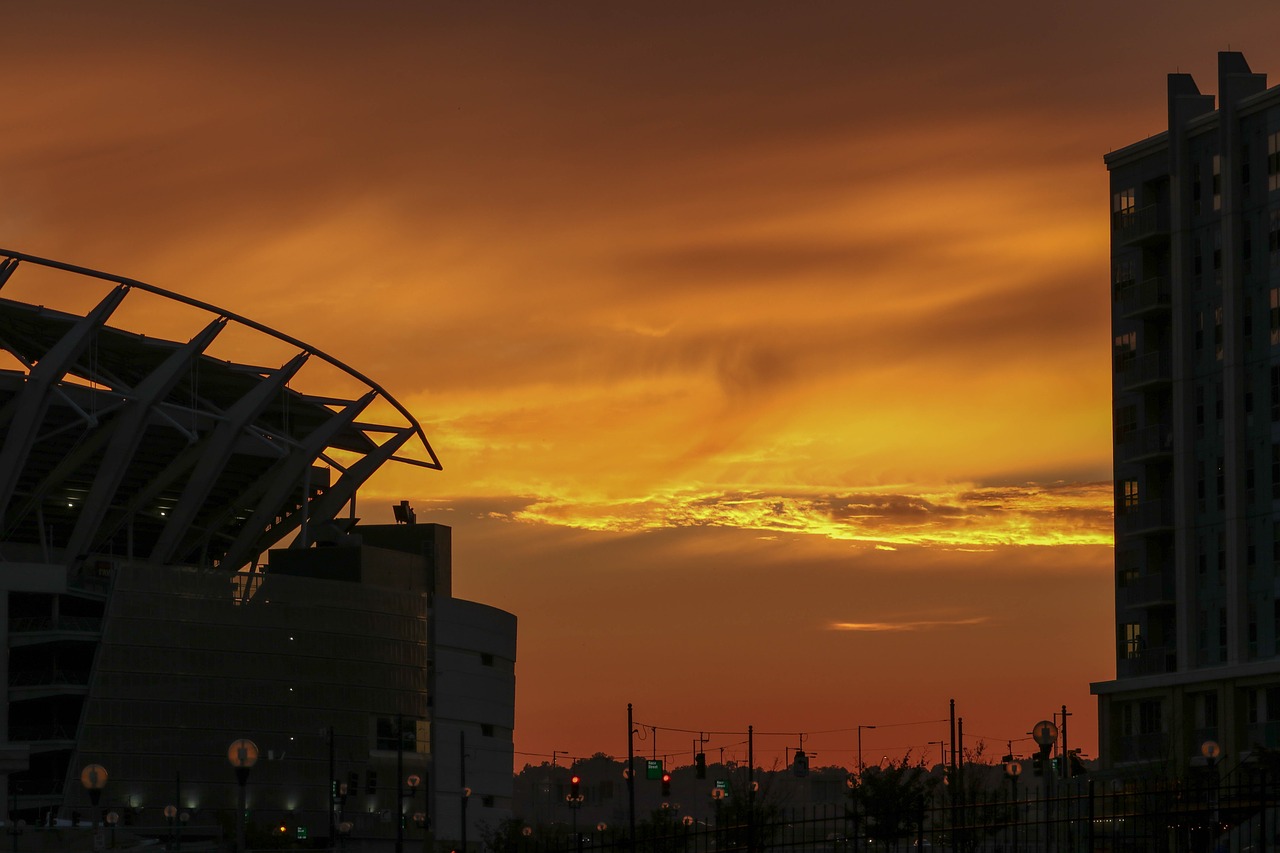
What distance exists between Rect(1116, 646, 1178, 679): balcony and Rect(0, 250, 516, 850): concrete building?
155ft

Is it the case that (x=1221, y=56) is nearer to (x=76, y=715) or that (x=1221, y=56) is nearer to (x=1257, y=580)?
(x=1257, y=580)

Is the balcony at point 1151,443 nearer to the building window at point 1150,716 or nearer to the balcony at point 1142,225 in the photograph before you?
the balcony at point 1142,225

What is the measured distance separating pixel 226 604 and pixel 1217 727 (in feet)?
231

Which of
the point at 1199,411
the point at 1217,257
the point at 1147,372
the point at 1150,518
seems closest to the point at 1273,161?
the point at 1217,257

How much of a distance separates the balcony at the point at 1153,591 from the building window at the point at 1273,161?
875 inches

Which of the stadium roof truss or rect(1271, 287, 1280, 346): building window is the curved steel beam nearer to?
the stadium roof truss

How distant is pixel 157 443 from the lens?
14050 centimetres

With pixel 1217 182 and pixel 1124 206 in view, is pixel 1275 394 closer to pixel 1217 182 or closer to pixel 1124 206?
pixel 1217 182

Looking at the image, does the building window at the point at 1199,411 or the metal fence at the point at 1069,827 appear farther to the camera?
the building window at the point at 1199,411

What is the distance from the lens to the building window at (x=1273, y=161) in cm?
10275

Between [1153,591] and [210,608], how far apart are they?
65775 mm

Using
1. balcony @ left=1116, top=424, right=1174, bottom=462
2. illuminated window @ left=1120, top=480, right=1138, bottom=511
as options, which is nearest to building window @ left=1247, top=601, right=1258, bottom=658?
balcony @ left=1116, top=424, right=1174, bottom=462

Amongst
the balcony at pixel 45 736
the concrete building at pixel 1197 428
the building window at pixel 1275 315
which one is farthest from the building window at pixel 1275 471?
the balcony at pixel 45 736

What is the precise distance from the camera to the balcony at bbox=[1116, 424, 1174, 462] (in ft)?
363
